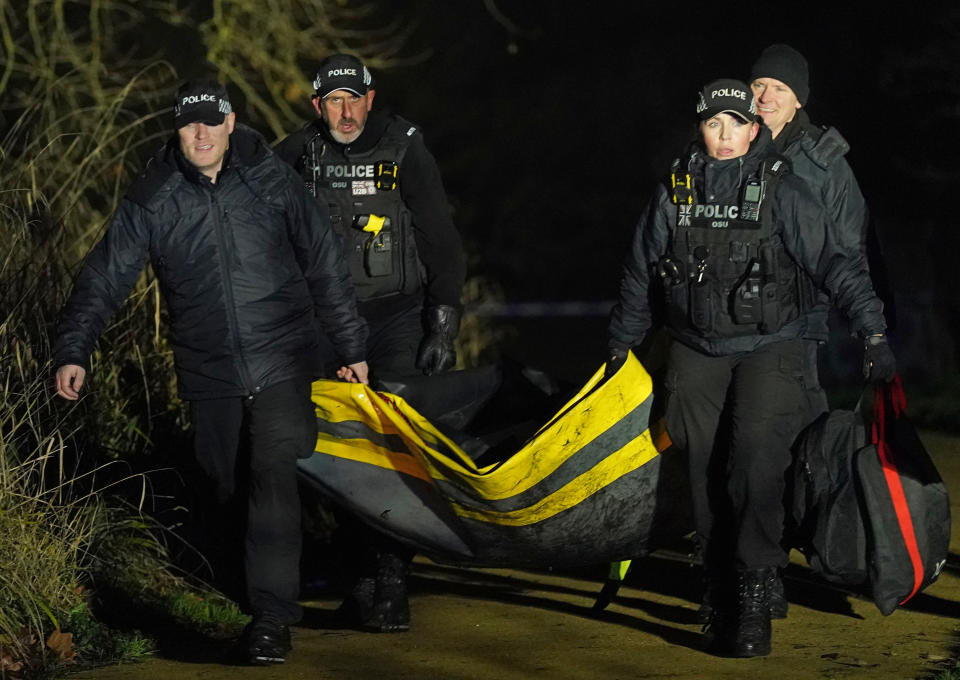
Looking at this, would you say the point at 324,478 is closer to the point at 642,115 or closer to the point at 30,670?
the point at 30,670

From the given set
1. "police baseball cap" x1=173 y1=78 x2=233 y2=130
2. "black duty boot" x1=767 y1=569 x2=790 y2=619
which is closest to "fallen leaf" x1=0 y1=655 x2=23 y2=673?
"police baseball cap" x1=173 y1=78 x2=233 y2=130

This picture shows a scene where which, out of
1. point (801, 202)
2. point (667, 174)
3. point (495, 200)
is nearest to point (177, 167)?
point (667, 174)

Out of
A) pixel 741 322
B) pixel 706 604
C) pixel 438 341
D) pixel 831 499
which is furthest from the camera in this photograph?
pixel 438 341

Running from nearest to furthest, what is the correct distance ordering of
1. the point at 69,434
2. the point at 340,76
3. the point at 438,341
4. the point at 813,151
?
the point at 813,151
the point at 340,76
the point at 438,341
the point at 69,434

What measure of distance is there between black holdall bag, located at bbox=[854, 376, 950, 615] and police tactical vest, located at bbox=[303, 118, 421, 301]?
2.10m

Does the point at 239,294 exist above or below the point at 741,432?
above

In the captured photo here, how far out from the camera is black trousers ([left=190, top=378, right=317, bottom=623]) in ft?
21.2

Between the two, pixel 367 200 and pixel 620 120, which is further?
pixel 620 120

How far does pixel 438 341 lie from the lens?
7301 mm

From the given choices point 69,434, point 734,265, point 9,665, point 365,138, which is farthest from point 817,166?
point 9,665

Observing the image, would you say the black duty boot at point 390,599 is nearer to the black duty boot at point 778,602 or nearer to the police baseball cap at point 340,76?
the black duty boot at point 778,602

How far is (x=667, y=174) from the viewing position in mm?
6559

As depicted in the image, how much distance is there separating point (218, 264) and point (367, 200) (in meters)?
0.96

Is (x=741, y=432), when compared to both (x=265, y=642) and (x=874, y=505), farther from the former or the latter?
(x=265, y=642)
